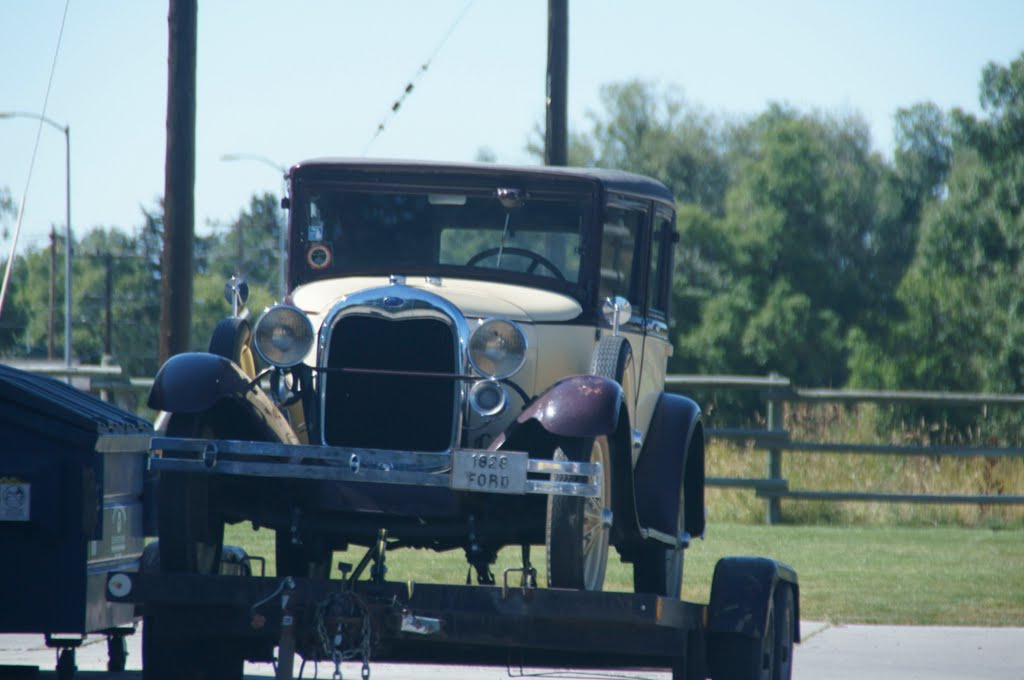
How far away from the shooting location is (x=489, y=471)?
6113mm

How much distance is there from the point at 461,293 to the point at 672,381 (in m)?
10.6

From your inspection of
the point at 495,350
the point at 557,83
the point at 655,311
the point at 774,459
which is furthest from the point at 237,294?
the point at 774,459

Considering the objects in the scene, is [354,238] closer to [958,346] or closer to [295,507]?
[295,507]

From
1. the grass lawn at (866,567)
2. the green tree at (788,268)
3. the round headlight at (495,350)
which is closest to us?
the round headlight at (495,350)

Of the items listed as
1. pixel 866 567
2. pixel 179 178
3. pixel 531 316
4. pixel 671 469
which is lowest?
pixel 866 567

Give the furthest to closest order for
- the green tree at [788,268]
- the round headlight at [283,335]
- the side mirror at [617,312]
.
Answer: the green tree at [788,268] < the side mirror at [617,312] < the round headlight at [283,335]

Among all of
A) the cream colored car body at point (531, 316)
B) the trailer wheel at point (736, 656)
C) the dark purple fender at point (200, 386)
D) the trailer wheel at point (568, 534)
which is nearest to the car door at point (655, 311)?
the cream colored car body at point (531, 316)

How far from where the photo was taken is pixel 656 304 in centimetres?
875

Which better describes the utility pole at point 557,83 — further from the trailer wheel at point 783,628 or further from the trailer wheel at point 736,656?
the trailer wheel at point 736,656

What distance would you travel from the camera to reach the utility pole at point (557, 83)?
17438 millimetres

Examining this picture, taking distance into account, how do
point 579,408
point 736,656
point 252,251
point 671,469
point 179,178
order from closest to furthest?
point 579,408, point 736,656, point 671,469, point 179,178, point 252,251

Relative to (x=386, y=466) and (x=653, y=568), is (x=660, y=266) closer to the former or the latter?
(x=653, y=568)

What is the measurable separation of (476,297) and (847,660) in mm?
3786

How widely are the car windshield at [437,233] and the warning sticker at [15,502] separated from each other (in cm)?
167
